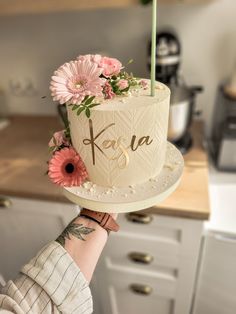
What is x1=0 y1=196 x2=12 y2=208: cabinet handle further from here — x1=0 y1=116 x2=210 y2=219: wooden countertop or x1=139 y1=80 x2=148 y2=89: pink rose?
x1=139 y1=80 x2=148 y2=89: pink rose

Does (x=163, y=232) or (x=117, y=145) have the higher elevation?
(x=117, y=145)

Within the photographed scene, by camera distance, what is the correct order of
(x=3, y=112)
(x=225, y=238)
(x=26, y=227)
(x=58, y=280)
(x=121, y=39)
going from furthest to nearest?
(x=3, y=112)
(x=121, y=39)
(x=26, y=227)
(x=225, y=238)
(x=58, y=280)

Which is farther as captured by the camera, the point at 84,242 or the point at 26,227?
the point at 26,227

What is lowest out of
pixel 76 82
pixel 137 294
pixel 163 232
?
pixel 137 294

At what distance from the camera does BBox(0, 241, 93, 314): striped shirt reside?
521 millimetres

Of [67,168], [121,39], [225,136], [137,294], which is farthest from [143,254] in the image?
[121,39]

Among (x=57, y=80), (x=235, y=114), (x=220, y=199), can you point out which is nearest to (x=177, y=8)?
(x=235, y=114)

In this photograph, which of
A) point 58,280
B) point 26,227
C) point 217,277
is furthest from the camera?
point 26,227

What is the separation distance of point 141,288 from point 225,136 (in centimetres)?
69

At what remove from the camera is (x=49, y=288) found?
54 cm

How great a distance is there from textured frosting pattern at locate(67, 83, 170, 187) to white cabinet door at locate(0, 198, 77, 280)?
504mm

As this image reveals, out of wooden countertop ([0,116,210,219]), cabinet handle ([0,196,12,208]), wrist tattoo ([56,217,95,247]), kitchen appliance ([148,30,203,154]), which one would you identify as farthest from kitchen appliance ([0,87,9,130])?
Answer: wrist tattoo ([56,217,95,247])

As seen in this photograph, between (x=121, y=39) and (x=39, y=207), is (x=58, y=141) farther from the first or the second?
(x=121, y=39)

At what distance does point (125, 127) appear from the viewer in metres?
0.47
